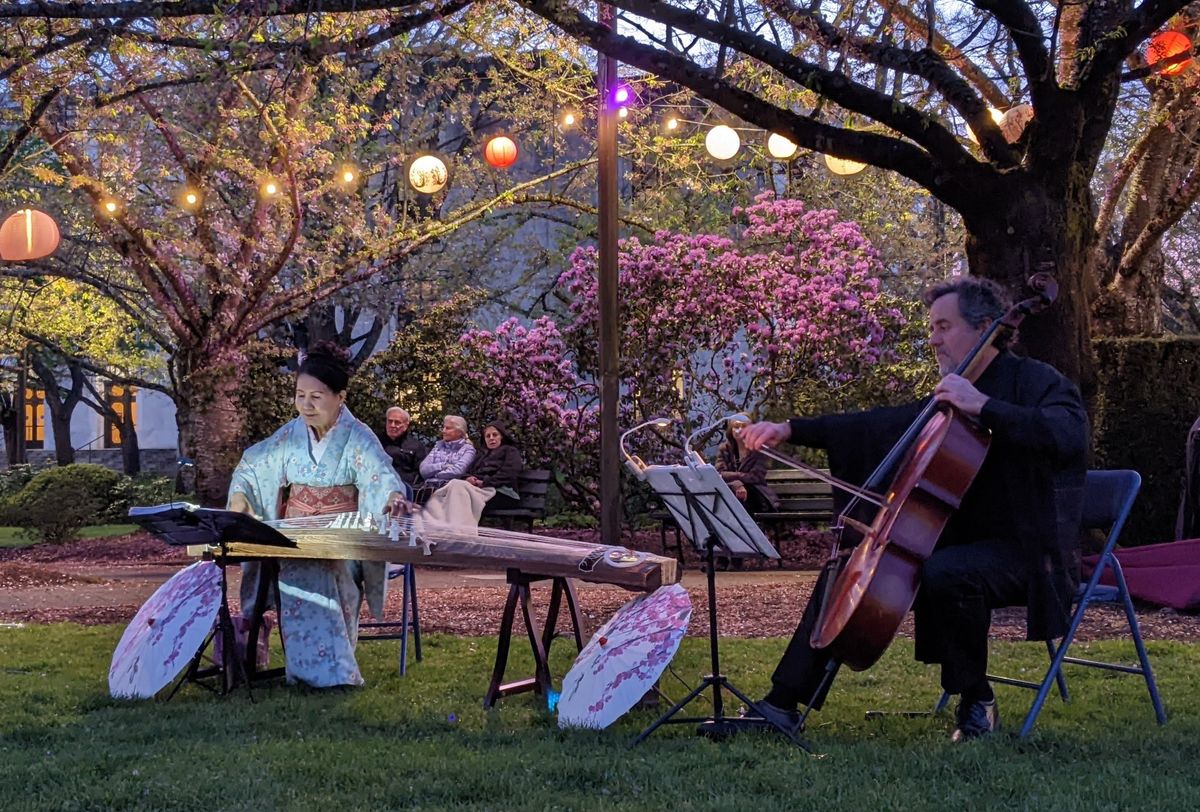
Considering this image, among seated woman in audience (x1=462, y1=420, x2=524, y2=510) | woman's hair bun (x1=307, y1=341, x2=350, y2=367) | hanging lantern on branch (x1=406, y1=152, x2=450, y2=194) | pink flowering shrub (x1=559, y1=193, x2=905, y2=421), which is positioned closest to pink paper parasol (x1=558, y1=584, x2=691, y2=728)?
woman's hair bun (x1=307, y1=341, x2=350, y2=367)

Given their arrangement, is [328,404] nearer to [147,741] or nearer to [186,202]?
[147,741]

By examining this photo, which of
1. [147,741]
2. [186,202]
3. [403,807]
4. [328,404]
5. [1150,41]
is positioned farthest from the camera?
[186,202]

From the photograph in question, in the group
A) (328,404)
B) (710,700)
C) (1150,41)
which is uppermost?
(1150,41)

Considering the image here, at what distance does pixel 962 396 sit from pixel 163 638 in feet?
12.3

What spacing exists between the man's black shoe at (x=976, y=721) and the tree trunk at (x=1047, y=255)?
3.98m

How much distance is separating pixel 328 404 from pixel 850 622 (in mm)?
3229

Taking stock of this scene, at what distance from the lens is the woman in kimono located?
6.41m

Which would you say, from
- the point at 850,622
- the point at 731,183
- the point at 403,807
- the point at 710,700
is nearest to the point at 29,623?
the point at 710,700

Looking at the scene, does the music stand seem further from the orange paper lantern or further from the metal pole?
the orange paper lantern

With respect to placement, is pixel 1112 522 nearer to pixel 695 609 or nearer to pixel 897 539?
pixel 897 539

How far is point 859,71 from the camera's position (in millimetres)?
9641

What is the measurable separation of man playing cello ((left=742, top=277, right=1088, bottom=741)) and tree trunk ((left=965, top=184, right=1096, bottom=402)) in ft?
11.5

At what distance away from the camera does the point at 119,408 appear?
37594 mm

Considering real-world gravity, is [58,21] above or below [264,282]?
above
